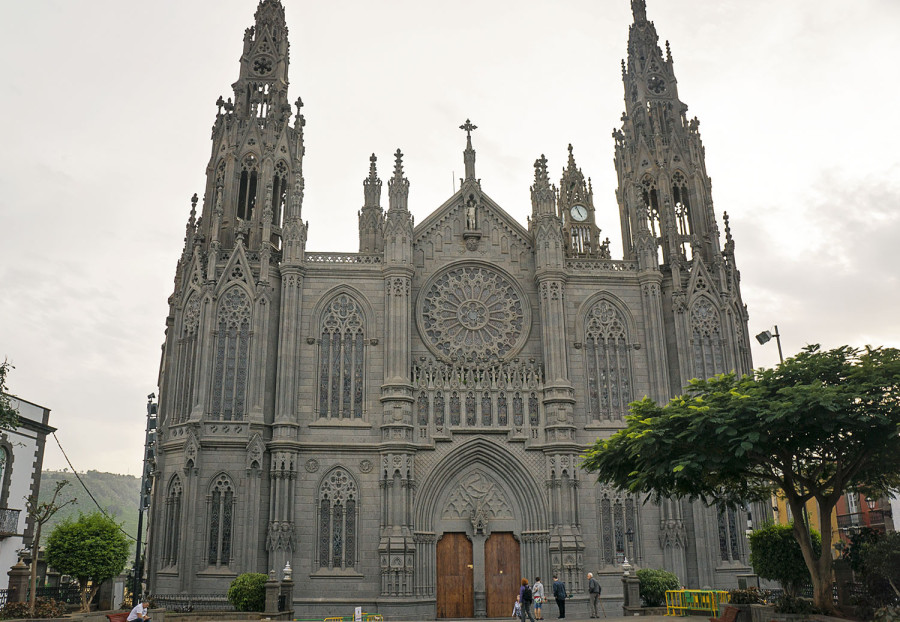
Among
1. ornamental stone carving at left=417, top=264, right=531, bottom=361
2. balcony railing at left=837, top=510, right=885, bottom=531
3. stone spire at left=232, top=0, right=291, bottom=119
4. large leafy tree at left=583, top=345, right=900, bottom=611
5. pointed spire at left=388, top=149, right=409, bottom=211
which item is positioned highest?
stone spire at left=232, top=0, right=291, bottom=119

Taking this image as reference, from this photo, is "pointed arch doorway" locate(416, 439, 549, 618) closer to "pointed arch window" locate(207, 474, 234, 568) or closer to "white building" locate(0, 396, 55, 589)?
"pointed arch window" locate(207, 474, 234, 568)

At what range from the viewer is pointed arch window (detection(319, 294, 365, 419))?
1341 inches

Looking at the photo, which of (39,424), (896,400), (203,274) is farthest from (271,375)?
(896,400)

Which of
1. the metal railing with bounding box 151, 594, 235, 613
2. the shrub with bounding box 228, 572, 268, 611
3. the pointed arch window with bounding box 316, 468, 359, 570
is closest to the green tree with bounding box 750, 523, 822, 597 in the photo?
the pointed arch window with bounding box 316, 468, 359, 570

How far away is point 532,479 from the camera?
109 feet

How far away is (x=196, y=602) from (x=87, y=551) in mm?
4682

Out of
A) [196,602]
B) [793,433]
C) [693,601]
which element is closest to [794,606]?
[793,433]

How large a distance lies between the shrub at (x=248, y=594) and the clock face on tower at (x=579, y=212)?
3006 centimetres

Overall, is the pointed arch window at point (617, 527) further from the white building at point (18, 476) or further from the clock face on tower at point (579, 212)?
the white building at point (18, 476)

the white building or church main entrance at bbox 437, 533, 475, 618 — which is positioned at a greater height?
the white building

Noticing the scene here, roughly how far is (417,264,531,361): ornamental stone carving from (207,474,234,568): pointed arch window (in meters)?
10.7

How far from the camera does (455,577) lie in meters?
32.3

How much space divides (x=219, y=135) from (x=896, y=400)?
32.7 metres

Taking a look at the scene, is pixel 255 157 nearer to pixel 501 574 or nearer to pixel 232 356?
pixel 232 356
